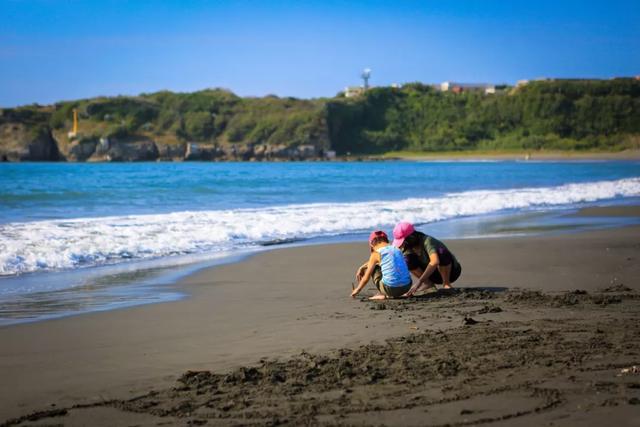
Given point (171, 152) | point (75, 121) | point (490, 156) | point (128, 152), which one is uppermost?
point (75, 121)

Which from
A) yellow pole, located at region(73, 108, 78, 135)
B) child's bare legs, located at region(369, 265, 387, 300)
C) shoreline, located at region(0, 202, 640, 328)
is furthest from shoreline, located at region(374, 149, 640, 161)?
child's bare legs, located at region(369, 265, 387, 300)

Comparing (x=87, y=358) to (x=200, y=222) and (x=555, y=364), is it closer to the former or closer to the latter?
(x=555, y=364)

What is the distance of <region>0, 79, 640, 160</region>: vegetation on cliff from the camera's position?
12962cm

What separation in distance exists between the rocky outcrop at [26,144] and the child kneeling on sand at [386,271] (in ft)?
430

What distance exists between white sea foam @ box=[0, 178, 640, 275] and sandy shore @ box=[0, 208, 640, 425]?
3.27 m

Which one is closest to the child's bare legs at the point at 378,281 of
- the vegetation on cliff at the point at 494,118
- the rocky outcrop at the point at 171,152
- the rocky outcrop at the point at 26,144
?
the vegetation on cliff at the point at 494,118

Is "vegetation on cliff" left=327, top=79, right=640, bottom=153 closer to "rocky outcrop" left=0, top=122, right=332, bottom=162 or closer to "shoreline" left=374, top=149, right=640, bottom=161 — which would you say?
"shoreline" left=374, top=149, right=640, bottom=161

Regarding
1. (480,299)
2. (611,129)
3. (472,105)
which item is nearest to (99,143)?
(472,105)

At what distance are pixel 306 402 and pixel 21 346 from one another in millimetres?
2652

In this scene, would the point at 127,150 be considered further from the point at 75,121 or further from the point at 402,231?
the point at 402,231

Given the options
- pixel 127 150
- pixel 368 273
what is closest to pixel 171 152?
pixel 127 150

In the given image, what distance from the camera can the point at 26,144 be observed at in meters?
132

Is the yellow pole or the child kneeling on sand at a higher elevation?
the yellow pole

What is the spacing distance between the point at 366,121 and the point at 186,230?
142826 mm
